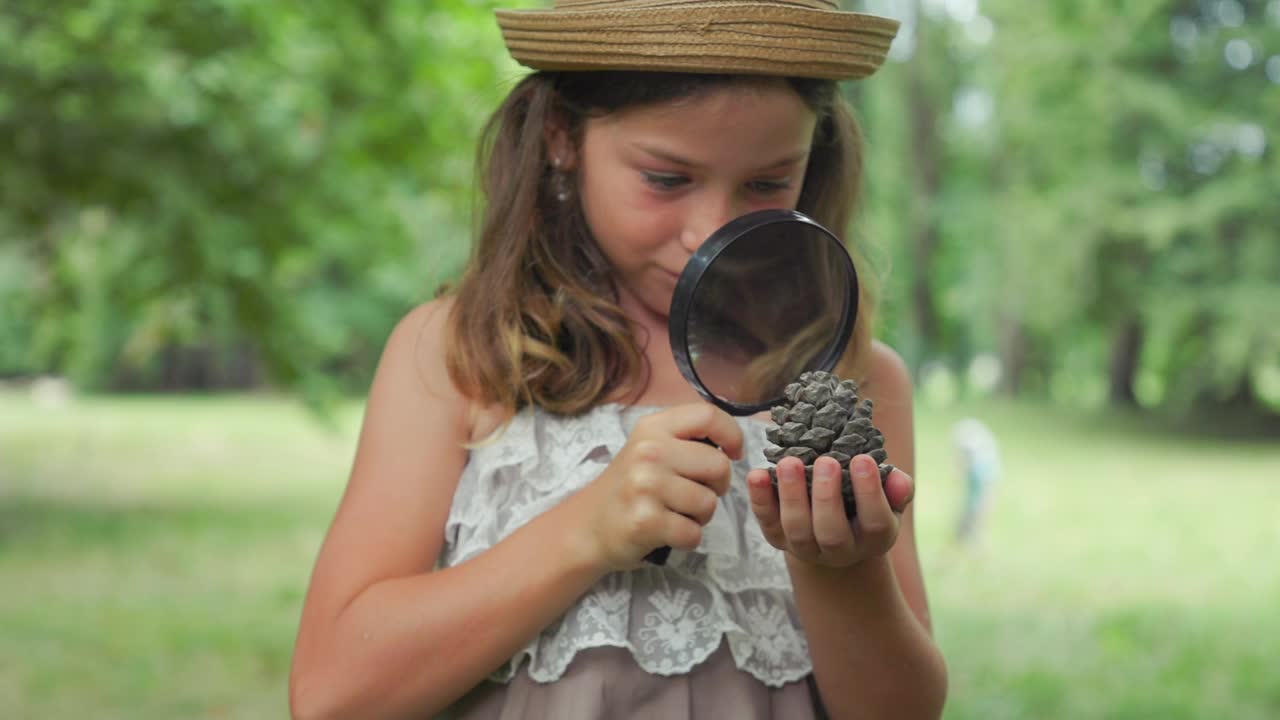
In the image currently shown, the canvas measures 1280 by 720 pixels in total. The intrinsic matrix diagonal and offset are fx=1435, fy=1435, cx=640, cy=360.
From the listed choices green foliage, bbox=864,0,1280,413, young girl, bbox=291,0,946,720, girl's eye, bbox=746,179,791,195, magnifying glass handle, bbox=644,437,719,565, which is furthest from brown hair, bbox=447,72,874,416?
green foliage, bbox=864,0,1280,413

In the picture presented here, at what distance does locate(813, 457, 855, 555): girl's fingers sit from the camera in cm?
144

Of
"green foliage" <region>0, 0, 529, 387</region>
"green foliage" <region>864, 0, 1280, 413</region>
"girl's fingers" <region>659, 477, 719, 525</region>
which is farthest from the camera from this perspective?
"green foliage" <region>864, 0, 1280, 413</region>

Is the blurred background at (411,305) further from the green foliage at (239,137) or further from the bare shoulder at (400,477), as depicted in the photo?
the bare shoulder at (400,477)

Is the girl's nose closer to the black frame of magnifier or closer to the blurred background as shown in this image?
the black frame of magnifier

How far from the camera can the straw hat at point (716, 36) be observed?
1.70 meters

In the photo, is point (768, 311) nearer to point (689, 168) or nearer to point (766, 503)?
point (689, 168)

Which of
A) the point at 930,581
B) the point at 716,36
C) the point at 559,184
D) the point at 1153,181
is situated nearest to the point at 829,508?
the point at 716,36

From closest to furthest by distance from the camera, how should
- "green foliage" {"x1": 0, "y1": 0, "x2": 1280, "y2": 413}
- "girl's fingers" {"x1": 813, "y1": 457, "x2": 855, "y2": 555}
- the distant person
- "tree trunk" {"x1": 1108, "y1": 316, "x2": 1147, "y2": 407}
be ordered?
"girl's fingers" {"x1": 813, "y1": 457, "x2": 855, "y2": 555} → "green foliage" {"x1": 0, "y1": 0, "x2": 1280, "y2": 413} → the distant person → "tree trunk" {"x1": 1108, "y1": 316, "x2": 1147, "y2": 407}

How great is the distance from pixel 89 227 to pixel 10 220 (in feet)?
10.8

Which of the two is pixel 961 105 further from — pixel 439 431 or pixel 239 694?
pixel 439 431

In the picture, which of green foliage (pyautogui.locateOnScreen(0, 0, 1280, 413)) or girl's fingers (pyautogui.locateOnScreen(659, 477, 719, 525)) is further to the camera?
green foliage (pyautogui.locateOnScreen(0, 0, 1280, 413))

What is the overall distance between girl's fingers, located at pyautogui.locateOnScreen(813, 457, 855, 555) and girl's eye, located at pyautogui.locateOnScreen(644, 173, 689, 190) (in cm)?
48

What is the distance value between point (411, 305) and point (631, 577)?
686mm

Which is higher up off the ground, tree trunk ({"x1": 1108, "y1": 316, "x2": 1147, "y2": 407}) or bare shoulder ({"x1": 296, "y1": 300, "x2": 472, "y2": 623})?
tree trunk ({"x1": 1108, "y1": 316, "x2": 1147, "y2": 407})
